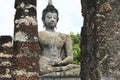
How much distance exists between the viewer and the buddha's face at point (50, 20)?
35.3ft

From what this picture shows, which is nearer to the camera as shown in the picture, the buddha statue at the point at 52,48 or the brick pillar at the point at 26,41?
the brick pillar at the point at 26,41

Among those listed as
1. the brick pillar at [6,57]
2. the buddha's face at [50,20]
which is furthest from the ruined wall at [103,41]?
the buddha's face at [50,20]

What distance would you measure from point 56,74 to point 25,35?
2111 mm

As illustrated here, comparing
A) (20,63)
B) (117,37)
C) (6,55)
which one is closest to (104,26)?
(117,37)

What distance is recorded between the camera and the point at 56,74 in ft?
31.6

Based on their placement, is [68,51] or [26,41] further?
[68,51]

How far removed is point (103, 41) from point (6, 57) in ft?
24.2

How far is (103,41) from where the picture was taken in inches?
79.5

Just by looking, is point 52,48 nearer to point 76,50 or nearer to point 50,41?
point 50,41

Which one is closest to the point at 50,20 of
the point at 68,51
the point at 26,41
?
the point at 68,51

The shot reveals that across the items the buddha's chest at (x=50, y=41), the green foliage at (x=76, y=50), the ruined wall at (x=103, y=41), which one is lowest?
the green foliage at (x=76, y=50)

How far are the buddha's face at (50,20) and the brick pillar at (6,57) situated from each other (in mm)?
1762

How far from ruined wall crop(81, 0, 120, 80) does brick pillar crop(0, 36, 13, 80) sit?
22.2ft

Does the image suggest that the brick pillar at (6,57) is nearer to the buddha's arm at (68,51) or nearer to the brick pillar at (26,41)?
the brick pillar at (26,41)
